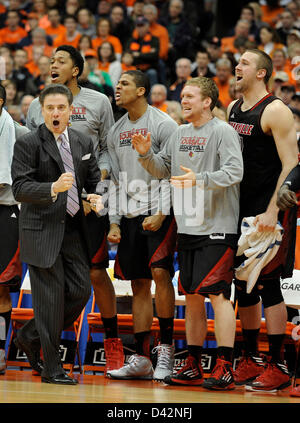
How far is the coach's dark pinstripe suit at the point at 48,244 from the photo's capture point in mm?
5309

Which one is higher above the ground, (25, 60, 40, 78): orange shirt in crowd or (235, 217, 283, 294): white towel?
(25, 60, 40, 78): orange shirt in crowd

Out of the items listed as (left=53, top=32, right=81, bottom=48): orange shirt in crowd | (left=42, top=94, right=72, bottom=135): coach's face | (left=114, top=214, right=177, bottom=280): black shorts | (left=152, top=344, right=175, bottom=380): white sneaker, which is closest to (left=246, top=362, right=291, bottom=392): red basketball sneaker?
(left=152, top=344, right=175, bottom=380): white sneaker

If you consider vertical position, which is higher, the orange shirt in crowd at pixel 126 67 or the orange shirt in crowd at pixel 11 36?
the orange shirt in crowd at pixel 11 36

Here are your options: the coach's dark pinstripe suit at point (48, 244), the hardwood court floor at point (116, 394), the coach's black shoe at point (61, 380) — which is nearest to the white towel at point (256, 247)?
the hardwood court floor at point (116, 394)

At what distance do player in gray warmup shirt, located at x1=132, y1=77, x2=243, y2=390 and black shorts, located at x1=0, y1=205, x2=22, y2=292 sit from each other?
116 centimetres

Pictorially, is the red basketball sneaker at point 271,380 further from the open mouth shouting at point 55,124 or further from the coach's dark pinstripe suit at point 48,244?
the open mouth shouting at point 55,124

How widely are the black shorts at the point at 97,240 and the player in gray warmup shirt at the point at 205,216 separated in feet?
2.28

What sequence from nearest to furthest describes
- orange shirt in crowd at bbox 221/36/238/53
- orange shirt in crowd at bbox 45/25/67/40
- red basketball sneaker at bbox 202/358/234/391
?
red basketball sneaker at bbox 202/358/234/391
orange shirt in crowd at bbox 221/36/238/53
orange shirt in crowd at bbox 45/25/67/40

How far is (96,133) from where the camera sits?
6.33 metres

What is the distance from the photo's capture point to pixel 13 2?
15.2 metres

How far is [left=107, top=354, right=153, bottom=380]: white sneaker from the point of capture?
5.98 metres

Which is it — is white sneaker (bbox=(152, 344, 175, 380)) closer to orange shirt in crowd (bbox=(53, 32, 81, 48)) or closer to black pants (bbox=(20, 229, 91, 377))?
black pants (bbox=(20, 229, 91, 377))

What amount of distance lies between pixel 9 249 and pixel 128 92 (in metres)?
1.48
